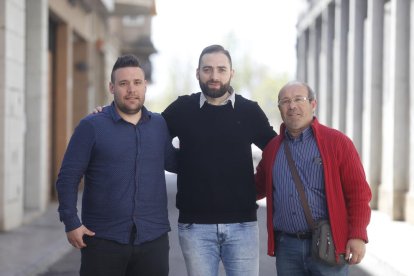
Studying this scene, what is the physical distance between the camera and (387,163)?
14062 millimetres

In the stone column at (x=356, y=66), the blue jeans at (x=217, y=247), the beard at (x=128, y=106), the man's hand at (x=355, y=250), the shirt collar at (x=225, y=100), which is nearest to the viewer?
the man's hand at (x=355, y=250)

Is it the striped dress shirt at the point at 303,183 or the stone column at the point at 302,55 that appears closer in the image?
the striped dress shirt at the point at 303,183

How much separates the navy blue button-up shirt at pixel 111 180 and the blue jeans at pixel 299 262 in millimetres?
782

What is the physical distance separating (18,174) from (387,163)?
272 inches

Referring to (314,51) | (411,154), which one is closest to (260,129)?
(411,154)

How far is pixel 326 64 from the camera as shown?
20.8 metres

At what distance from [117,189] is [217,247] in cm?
79

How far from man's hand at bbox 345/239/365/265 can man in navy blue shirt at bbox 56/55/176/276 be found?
3.70 ft

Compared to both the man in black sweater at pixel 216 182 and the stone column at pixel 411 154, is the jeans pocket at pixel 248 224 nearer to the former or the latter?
the man in black sweater at pixel 216 182

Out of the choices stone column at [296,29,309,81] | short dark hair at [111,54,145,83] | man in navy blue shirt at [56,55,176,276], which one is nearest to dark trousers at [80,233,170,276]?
man in navy blue shirt at [56,55,176,276]

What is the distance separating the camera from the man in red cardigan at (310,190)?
4.17 m

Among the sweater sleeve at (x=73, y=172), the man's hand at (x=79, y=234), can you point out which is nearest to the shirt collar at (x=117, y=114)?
the sweater sleeve at (x=73, y=172)

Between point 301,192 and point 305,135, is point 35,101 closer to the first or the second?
point 305,135

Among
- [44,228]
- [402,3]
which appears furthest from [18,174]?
[402,3]
